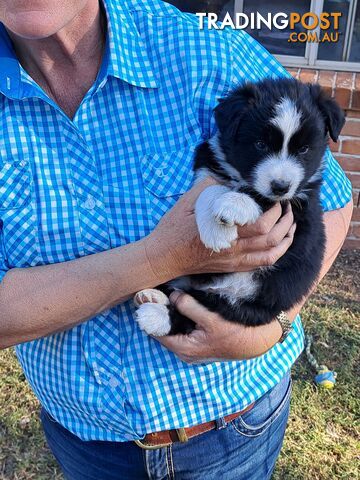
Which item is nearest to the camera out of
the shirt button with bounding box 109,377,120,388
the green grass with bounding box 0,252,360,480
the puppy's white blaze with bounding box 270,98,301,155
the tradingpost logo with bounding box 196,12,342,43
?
the shirt button with bounding box 109,377,120,388

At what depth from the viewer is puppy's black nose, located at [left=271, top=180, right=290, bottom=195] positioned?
1693 millimetres

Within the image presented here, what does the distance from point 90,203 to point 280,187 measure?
57 cm

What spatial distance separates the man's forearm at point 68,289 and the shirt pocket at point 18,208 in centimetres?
8

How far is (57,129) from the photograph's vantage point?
157 cm

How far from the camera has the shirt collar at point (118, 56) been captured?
1538 mm

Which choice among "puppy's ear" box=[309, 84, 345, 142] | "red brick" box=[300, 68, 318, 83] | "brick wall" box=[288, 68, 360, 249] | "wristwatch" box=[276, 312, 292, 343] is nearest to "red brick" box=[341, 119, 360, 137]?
"brick wall" box=[288, 68, 360, 249]

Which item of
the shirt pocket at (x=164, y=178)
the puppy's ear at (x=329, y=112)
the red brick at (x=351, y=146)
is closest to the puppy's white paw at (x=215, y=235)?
the shirt pocket at (x=164, y=178)

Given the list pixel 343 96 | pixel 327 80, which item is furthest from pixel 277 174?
pixel 327 80

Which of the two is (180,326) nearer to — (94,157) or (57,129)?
(94,157)

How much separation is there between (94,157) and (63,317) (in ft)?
1.46

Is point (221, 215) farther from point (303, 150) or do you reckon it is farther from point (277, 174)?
point (303, 150)

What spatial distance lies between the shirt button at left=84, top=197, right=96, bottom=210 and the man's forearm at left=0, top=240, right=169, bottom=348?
13cm

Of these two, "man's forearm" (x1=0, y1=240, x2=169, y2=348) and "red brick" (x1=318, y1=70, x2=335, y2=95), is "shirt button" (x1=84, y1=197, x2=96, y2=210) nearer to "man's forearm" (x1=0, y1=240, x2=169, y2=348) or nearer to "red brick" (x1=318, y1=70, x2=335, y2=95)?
"man's forearm" (x1=0, y1=240, x2=169, y2=348)

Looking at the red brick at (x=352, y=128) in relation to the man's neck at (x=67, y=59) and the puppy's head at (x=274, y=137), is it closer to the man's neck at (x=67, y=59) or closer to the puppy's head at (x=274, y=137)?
the puppy's head at (x=274, y=137)
